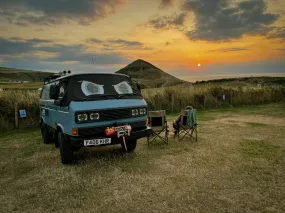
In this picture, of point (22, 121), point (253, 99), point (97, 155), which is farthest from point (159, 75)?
point (97, 155)

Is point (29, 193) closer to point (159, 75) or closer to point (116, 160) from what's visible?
point (116, 160)

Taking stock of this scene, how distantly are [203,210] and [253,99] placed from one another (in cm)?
2102

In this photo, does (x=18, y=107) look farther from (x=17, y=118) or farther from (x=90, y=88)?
(x=90, y=88)

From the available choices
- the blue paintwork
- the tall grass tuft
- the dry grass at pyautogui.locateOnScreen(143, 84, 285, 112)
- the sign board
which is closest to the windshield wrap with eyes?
the blue paintwork

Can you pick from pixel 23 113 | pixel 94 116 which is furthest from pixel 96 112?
A: pixel 23 113

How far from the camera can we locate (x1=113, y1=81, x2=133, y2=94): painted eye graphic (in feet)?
20.5

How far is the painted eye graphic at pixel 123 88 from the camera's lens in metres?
6.24

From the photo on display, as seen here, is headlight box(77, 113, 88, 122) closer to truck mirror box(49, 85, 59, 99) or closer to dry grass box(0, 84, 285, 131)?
truck mirror box(49, 85, 59, 99)

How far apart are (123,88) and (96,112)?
4.12 ft

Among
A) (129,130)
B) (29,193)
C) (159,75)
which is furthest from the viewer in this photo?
(159,75)

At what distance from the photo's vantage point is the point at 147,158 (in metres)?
6.41

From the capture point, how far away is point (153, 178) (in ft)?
16.4

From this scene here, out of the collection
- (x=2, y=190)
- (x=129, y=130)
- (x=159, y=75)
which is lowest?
(x=2, y=190)

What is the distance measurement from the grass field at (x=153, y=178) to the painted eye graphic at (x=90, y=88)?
6.07 feet
